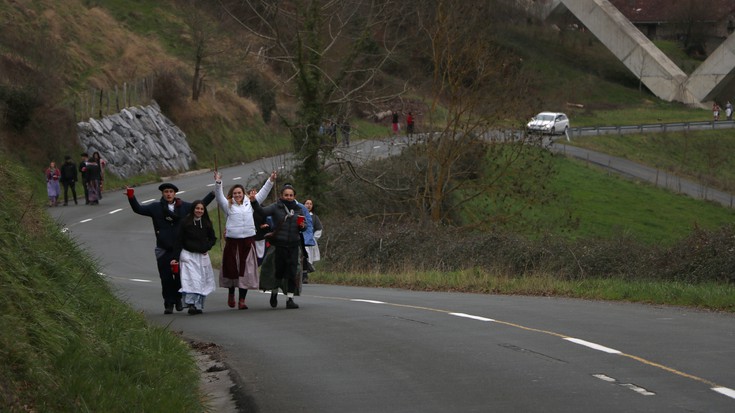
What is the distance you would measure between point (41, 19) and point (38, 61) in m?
11.1

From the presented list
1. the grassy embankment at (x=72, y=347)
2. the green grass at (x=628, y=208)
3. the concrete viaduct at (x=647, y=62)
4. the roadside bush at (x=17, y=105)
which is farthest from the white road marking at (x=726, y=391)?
the concrete viaduct at (x=647, y=62)

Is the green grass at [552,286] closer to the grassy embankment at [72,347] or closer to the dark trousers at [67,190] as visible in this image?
the grassy embankment at [72,347]

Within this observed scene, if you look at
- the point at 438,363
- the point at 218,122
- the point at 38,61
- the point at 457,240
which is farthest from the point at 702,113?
the point at 438,363

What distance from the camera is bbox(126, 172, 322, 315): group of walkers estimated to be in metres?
15.7

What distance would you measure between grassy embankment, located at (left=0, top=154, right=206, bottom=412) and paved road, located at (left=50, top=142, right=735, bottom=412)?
83cm

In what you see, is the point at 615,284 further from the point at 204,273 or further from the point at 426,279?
the point at 204,273

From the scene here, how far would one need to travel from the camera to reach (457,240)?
27.0 meters

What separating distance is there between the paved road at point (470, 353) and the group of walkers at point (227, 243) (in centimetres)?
40

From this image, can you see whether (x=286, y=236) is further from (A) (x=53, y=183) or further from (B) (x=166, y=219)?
(A) (x=53, y=183)

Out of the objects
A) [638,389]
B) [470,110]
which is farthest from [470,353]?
[470,110]

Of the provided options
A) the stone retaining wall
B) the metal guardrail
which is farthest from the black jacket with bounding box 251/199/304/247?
the metal guardrail

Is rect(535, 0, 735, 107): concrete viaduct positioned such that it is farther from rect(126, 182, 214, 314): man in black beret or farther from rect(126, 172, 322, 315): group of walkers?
rect(126, 182, 214, 314): man in black beret

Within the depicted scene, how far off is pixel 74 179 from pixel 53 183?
3.46 feet

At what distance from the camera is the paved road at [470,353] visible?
29.5 ft
